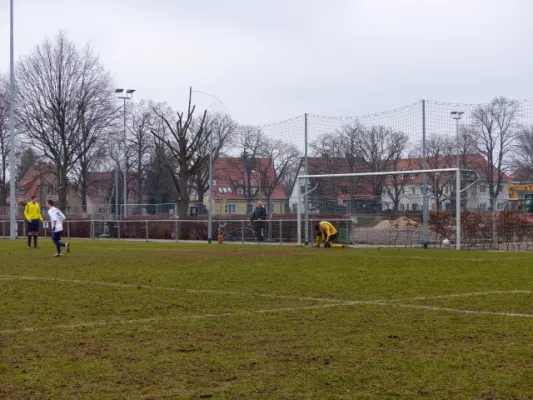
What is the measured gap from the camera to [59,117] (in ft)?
197

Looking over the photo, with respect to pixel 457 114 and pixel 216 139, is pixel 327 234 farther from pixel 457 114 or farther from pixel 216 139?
pixel 216 139

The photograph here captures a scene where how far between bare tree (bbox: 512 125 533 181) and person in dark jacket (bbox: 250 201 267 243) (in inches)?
432

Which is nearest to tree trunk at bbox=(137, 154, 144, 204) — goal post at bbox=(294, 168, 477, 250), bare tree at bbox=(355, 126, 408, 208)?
goal post at bbox=(294, 168, 477, 250)

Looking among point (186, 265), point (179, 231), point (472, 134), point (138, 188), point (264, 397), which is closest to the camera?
point (264, 397)

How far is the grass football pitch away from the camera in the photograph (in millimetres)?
6219

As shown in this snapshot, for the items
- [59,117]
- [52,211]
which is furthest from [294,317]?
[59,117]

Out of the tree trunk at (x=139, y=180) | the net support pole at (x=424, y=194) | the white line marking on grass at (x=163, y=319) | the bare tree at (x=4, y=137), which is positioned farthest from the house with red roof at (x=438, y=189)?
the tree trunk at (x=139, y=180)

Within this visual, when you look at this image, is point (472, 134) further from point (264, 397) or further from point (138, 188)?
point (138, 188)

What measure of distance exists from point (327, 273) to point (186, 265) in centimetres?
432

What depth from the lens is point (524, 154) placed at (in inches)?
1330

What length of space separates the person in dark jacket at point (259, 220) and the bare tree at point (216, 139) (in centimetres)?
511

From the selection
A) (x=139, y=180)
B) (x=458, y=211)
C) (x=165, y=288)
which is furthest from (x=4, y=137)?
(x=165, y=288)

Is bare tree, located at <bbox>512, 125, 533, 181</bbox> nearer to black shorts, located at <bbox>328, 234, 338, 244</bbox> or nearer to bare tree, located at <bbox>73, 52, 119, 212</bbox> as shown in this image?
black shorts, located at <bbox>328, 234, 338, 244</bbox>

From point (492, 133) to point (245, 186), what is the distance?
12.0m
